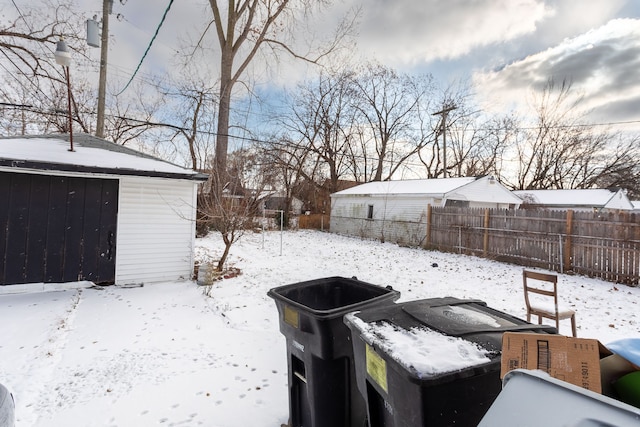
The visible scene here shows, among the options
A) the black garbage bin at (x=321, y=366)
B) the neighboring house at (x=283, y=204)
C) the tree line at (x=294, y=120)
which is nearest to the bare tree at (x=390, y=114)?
the tree line at (x=294, y=120)

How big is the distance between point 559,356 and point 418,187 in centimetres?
1548

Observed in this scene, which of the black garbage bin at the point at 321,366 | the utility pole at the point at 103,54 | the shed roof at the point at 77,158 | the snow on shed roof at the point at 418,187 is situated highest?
the utility pole at the point at 103,54

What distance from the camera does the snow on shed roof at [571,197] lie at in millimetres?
22509

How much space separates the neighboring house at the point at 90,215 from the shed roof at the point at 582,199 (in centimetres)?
2526

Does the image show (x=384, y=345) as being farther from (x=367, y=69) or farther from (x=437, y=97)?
(x=437, y=97)

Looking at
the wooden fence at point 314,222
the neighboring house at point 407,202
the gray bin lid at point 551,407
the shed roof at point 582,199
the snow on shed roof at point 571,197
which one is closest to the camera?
the gray bin lid at point 551,407

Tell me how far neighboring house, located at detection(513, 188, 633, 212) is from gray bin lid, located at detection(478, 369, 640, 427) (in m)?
24.0

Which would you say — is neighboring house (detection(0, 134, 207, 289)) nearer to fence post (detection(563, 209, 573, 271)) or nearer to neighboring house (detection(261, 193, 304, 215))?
fence post (detection(563, 209, 573, 271))

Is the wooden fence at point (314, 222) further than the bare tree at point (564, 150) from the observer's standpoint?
No

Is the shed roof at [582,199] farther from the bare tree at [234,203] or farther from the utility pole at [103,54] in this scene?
the utility pole at [103,54]

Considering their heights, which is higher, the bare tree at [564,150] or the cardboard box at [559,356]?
the bare tree at [564,150]

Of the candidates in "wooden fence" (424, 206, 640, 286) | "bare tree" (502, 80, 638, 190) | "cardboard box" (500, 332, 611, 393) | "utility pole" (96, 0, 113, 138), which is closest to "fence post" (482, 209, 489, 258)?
"wooden fence" (424, 206, 640, 286)

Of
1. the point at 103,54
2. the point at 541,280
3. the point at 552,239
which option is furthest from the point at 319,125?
the point at 541,280

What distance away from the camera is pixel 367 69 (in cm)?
2473
